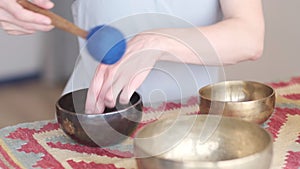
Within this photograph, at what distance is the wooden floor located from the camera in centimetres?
253

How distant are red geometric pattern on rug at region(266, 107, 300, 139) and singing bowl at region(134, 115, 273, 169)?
0.16 meters

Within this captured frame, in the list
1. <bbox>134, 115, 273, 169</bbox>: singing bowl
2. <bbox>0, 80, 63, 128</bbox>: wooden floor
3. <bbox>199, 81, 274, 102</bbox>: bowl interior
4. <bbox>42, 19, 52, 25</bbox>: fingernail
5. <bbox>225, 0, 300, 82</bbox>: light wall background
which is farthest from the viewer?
<bbox>0, 80, 63, 128</bbox>: wooden floor

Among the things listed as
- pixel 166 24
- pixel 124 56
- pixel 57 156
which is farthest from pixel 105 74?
pixel 166 24

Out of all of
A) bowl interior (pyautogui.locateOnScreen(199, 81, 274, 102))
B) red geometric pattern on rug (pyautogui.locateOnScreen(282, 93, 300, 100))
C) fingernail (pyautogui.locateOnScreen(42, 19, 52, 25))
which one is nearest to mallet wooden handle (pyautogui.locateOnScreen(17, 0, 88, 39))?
fingernail (pyautogui.locateOnScreen(42, 19, 52, 25))

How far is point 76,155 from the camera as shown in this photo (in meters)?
0.86

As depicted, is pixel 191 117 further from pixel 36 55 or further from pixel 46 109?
pixel 36 55

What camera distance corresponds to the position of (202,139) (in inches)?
31.5

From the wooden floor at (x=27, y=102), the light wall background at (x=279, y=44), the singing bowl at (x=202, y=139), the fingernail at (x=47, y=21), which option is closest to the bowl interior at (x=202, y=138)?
the singing bowl at (x=202, y=139)

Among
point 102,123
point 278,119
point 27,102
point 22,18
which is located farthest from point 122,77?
point 27,102

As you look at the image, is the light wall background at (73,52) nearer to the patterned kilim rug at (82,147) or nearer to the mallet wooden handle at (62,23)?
the patterned kilim rug at (82,147)

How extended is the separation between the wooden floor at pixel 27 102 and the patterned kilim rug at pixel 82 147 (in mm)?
1472

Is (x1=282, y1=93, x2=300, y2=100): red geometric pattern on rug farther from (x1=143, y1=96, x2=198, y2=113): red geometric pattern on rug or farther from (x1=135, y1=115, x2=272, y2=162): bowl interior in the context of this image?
(x1=135, y1=115, x2=272, y2=162): bowl interior

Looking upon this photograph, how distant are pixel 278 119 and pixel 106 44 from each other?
358 millimetres

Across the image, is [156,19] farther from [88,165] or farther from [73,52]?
[73,52]
